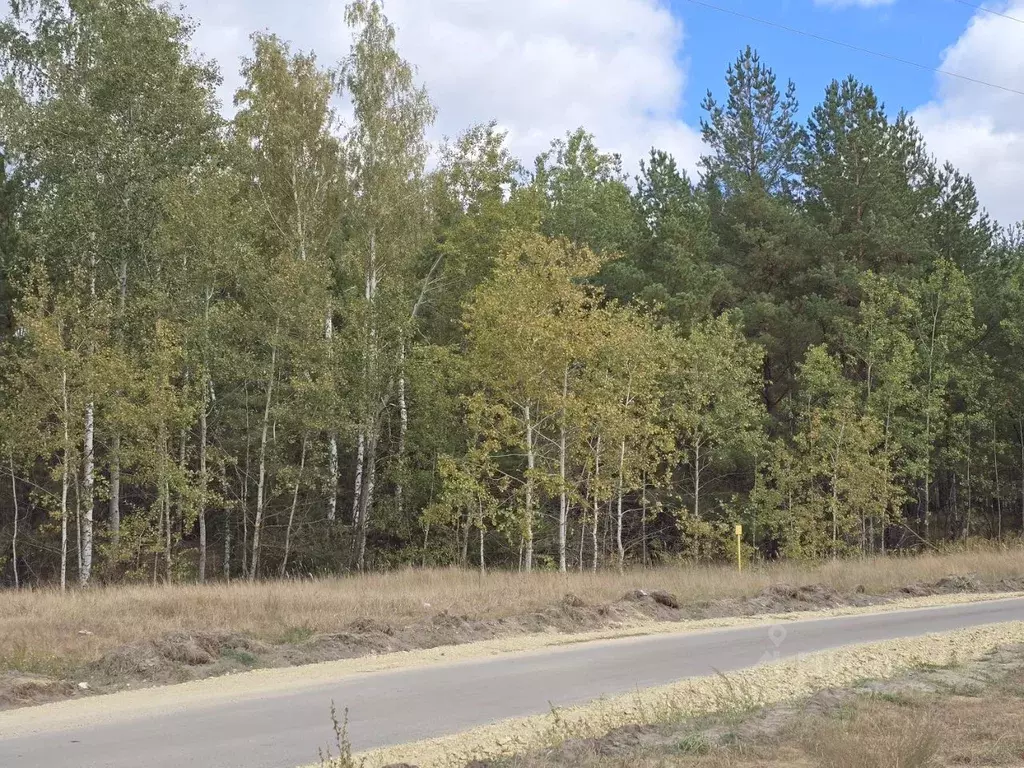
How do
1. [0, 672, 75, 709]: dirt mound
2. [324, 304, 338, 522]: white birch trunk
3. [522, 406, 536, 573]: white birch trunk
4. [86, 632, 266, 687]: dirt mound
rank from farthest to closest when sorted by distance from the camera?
[324, 304, 338, 522]: white birch trunk → [522, 406, 536, 573]: white birch trunk → [86, 632, 266, 687]: dirt mound → [0, 672, 75, 709]: dirt mound

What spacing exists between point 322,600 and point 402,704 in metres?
7.06

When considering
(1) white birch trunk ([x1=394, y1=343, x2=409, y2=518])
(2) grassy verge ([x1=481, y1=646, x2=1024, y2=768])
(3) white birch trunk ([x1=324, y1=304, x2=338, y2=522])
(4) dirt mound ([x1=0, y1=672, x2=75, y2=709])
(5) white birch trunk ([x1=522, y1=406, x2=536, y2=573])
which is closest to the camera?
(2) grassy verge ([x1=481, y1=646, x2=1024, y2=768])

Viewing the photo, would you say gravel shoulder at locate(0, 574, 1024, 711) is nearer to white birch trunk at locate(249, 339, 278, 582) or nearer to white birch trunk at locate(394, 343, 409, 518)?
white birch trunk at locate(249, 339, 278, 582)

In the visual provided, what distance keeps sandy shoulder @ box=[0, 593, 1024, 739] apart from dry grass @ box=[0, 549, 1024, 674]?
1607 millimetres

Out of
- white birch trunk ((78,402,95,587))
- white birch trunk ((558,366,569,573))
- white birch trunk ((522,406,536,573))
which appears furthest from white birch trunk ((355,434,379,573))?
white birch trunk ((78,402,95,587))

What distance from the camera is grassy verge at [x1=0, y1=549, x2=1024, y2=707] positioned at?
11547mm

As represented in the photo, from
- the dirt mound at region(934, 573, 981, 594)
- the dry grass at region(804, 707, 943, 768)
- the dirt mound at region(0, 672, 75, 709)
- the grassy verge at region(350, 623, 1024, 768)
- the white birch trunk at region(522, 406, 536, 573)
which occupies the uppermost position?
the white birch trunk at region(522, 406, 536, 573)

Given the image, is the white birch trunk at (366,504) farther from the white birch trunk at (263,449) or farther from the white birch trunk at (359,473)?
the white birch trunk at (263,449)

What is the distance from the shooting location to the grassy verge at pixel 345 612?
37.9 feet

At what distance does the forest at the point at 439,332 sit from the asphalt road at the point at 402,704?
13.8m

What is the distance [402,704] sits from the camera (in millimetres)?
9570

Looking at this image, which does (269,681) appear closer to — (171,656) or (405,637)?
(171,656)

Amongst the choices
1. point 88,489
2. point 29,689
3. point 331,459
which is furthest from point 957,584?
point 88,489

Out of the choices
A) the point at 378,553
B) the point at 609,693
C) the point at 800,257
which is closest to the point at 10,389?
the point at 378,553
